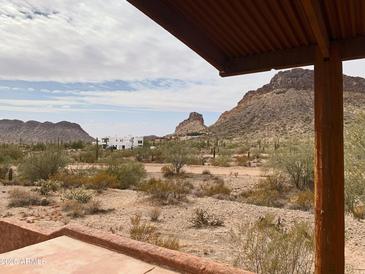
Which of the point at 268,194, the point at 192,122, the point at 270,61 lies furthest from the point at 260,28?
the point at 192,122

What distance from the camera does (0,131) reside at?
14475 centimetres

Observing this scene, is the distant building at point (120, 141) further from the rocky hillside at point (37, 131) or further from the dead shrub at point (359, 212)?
the rocky hillside at point (37, 131)

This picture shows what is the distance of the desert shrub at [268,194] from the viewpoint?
14177mm

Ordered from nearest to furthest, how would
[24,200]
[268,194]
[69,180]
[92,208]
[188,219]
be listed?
[188,219], [92,208], [24,200], [268,194], [69,180]

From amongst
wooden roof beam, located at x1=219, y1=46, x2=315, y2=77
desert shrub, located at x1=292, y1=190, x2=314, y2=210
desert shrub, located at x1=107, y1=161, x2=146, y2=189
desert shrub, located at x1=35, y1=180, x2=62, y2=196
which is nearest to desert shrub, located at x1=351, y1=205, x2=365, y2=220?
desert shrub, located at x1=292, y1=190, x2=314, y2=210

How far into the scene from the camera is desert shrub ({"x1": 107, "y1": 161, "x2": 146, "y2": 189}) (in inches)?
702

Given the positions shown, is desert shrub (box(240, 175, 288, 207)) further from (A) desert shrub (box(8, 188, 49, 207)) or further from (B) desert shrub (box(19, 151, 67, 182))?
(B) desert shrub (box(19, 151, 67, 182))

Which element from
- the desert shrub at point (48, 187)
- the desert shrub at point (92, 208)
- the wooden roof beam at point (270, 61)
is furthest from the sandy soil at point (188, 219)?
the wooden roof beam at point (270, 61)

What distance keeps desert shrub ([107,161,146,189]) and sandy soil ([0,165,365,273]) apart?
8.28ft

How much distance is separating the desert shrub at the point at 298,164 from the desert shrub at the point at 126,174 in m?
6.85

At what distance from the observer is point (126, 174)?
60.1ft

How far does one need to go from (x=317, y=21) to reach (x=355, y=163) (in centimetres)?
648

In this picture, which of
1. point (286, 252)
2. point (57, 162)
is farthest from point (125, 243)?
point (57, 162)

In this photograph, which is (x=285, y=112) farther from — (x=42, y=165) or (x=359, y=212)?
(x=359, y=212)
